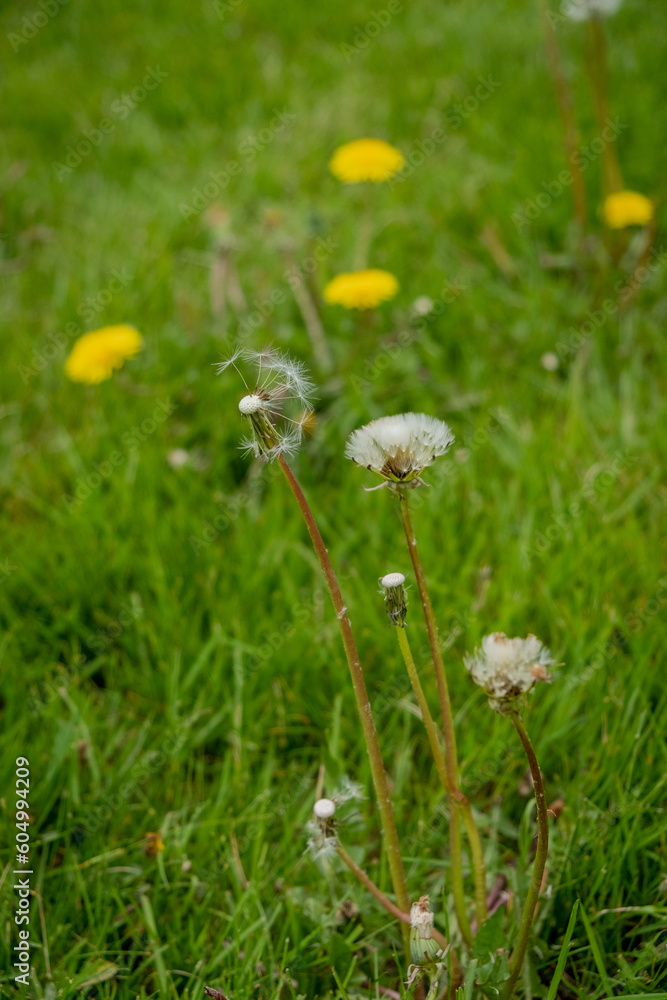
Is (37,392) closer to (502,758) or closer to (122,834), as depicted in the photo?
(122,834)

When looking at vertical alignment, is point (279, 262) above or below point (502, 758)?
above

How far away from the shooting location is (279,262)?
240 cm

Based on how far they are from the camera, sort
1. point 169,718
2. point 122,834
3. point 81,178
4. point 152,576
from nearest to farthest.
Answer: point 122,834, point 169,718, point 152,576, point 81,178

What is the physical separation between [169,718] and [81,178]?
2515 mm

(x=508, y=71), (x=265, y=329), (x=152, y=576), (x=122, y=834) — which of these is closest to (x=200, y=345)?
(x=265, y=329)

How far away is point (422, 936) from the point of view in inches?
27.5

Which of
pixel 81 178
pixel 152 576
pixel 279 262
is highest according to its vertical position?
pixel 81 178
